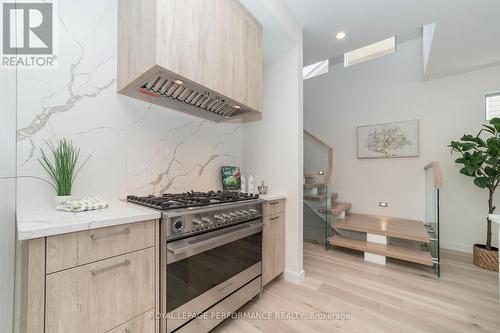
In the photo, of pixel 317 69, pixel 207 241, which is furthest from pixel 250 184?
pixel 317 69

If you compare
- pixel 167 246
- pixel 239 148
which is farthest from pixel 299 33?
pixel 167 246

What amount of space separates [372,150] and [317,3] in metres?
2.64

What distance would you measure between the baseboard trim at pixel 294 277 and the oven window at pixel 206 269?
2.05 ft

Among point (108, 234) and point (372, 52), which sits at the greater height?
point (372, 52)

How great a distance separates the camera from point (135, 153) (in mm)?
1605

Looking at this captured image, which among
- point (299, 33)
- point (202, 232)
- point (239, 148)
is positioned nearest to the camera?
point (202, 232)

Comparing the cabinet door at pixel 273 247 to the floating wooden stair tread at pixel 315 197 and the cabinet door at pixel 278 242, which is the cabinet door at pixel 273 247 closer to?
the cabinet door at pixel 278 242

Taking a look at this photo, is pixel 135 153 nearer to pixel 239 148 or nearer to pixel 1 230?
pixel 1 230

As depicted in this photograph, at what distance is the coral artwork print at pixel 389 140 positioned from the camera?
328cm

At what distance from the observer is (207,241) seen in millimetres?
1249

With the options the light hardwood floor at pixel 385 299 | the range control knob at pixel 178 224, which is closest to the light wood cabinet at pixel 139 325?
the range control knob at pixel 178 224

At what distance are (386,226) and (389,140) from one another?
150 centimetres

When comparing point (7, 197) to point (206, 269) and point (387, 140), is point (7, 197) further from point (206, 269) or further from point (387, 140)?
point (387, 140)

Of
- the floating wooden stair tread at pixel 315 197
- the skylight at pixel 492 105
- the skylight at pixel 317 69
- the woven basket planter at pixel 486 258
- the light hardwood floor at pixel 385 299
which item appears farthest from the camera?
the skylight at pixel 317 69
